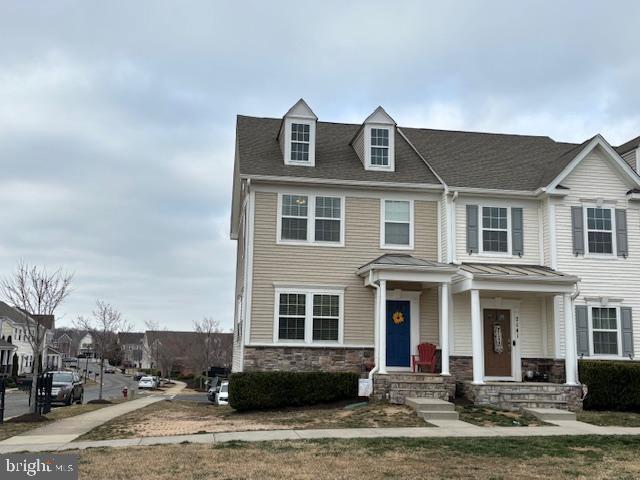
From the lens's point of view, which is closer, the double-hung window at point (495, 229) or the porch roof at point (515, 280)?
the porch roof at point (515, 280)

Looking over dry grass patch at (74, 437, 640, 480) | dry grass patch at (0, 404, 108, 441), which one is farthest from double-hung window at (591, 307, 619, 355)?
dry grass patch at (0, 404, 108, 441)

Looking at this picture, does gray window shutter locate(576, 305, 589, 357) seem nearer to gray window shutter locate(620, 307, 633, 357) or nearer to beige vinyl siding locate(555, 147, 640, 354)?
beige vinyl siding locate(555, 147, 640, 354)

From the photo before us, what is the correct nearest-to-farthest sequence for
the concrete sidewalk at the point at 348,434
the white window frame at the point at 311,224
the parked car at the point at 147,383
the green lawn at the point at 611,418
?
the concrete sidewalk at the point at 348,434 → the green lawn at the point at 611,418 → the white window frame at the point at 311,224 → the parked car at the point at 147,383

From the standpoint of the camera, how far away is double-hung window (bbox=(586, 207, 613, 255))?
19.2 m

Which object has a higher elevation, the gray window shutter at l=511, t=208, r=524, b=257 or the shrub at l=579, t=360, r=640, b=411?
the gray window shutter at l=511, t=208, r=524, b=257

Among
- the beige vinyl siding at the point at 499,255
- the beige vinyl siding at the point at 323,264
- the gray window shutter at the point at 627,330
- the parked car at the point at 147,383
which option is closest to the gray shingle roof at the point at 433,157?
the beige vinyl siding at the point at 499,255

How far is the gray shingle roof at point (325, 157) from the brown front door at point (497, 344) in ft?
14.9

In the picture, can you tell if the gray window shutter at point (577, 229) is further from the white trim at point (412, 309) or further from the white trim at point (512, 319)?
the white trim at point (412, 309)

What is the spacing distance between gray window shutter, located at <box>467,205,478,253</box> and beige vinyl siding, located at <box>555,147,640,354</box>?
2.49 metres

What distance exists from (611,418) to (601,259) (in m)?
5.70

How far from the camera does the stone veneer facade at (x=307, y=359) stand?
1761 cm

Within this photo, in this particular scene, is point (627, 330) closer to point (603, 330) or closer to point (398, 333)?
point (603, 330)

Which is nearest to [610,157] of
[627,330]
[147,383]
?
[627,330]

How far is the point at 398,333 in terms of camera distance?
1858 centimetres
